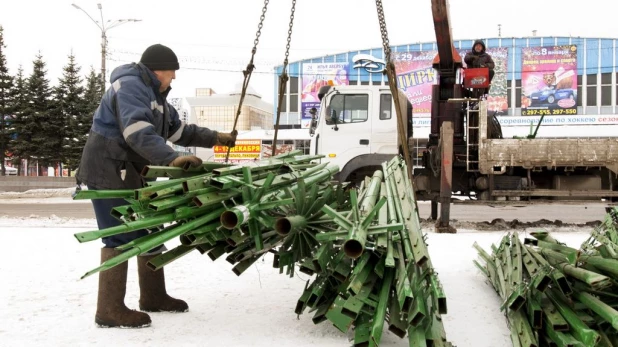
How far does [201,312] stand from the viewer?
4.20 metres

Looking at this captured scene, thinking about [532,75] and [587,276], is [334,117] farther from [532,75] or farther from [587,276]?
[532,75]

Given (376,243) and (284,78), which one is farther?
(284,78)

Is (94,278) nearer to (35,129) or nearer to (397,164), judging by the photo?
(397,164)

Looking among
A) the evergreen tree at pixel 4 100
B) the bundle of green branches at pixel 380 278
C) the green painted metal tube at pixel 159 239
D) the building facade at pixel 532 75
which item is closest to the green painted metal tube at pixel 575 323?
the bundle of green branches at pixel 380 278

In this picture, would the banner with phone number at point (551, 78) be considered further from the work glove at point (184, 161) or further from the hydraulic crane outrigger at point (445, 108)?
the work glove at point (184, 161)

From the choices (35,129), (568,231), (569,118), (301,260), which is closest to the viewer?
(301,260)

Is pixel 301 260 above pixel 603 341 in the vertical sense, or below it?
above

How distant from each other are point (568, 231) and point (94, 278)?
27.2ft

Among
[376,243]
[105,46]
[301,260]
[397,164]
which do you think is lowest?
[301,260]

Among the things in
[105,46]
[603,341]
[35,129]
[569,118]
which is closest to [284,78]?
[603,341]

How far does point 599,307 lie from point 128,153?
317cm

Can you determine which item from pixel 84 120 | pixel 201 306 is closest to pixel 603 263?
pixel 201 306

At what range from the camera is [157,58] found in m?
4.11

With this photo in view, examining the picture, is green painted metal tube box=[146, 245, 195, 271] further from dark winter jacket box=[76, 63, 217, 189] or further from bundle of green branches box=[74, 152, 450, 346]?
dark winter jacket box=[76, 63, 217, 189]
